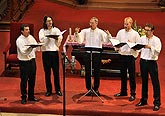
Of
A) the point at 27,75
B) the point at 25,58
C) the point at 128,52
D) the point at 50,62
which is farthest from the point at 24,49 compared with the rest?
the point at 128,52

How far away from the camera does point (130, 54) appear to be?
1017 centimetres

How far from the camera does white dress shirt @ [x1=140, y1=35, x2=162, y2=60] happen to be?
9.53m

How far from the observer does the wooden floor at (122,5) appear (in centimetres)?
1783

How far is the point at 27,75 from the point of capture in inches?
397

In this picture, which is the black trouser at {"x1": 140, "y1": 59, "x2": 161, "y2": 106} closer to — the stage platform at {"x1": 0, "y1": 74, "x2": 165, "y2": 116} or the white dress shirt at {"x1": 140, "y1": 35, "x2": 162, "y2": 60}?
the white dress shirt at {"x1": 140, "y1": 35, "x2": 162, "y2": 60}

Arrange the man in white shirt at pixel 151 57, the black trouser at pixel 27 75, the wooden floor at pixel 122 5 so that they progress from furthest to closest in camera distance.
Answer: the wooden floor at pixel 122 5, the black trouser at pixel 27 75, the man in white shirt at pixel 151 57

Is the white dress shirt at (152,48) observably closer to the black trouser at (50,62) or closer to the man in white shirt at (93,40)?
the man in white shirt at (93,40)

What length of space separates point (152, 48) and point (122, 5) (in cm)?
878

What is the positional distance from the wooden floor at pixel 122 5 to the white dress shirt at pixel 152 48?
828cm

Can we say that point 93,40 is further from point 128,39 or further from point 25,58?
point 25,58

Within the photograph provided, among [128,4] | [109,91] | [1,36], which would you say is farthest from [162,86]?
[128,4]

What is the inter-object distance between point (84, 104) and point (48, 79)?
982 millimetres

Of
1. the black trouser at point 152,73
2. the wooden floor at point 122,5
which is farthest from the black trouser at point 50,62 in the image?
the wooden floor at point 122,5

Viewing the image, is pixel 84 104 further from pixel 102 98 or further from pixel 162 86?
pixel 162 86
